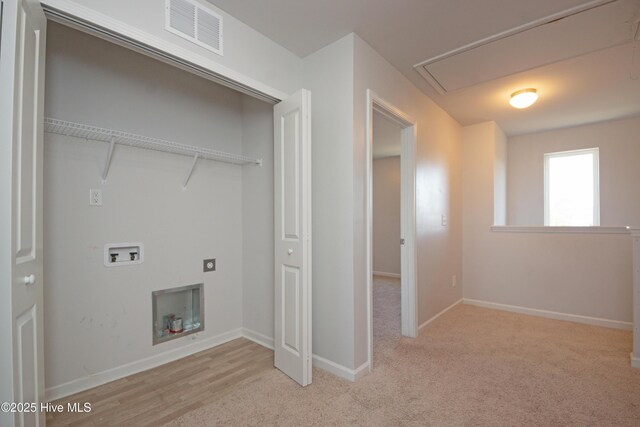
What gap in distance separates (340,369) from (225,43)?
2387mm

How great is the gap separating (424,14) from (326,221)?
5.12ft

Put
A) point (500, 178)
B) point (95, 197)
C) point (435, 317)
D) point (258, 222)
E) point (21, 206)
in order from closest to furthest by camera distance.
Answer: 1. point (21, 206)
2. point (95, 197)
3. point (258, 222)
4. point (435, 317)
5. point (500, 178)

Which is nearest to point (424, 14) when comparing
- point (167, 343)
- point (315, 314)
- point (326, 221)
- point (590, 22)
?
point (590, 22)

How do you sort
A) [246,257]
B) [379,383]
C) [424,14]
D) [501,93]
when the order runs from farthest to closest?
[501,93] < [246,257] < [379,383] < [424,14]

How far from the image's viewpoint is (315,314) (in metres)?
2.42

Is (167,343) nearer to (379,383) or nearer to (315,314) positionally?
(315,314)

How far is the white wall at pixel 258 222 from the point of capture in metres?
2.81

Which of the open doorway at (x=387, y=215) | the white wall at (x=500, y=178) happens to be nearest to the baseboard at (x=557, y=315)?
the white wall at (x=500, y=178)

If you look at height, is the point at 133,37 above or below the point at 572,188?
above

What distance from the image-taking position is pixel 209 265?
2787 millimetres

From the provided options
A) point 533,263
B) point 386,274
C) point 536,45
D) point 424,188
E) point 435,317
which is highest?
point 536,45

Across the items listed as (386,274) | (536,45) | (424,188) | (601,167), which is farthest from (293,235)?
(386,274)

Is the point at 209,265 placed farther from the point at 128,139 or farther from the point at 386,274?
the point at 386,274

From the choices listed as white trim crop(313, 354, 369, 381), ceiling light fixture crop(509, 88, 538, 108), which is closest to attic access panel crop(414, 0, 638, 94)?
ceiling light fixture crop(509, 88, 538, 108)
